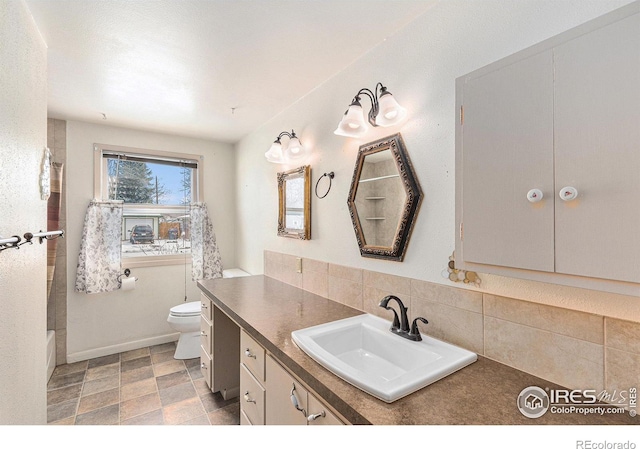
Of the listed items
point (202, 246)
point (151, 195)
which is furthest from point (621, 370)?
point (151, 195)

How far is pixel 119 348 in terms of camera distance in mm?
3092

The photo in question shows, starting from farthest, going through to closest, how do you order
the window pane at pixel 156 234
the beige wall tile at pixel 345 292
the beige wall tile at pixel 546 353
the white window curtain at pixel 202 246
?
the white window curtain at pixel 202 246
the window pane at pixel 156 234
the beige wall tile at pixel 345 292
the beige wall tile at pixel 546 353

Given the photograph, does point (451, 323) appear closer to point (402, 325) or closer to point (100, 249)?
point (402, 325)

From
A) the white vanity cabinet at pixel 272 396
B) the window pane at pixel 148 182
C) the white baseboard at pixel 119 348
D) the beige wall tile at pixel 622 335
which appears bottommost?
the white baseboard at pixel 119 348

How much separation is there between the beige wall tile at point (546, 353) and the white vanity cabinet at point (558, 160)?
31 centimetres

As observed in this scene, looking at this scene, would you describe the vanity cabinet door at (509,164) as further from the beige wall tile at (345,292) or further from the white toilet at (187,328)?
the white toilet at (187,328)

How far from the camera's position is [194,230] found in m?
3.42

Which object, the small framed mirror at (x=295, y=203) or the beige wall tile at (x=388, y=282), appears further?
the small framed mirror at (x=295, y=203)

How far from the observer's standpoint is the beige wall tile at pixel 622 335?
825 millimetres

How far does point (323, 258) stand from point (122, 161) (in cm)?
248

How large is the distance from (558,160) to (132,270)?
3555 millimetres

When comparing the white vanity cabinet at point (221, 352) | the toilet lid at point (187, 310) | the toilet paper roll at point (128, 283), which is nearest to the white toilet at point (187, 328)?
the toilet lid at point (187, 310)

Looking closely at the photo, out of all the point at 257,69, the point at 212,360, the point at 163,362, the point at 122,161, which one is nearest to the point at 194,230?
the point at 122,161
